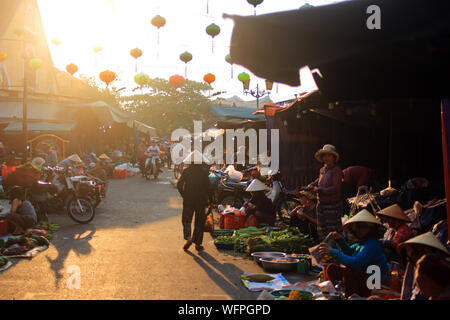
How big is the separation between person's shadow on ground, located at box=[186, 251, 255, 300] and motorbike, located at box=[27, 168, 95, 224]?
165 inches

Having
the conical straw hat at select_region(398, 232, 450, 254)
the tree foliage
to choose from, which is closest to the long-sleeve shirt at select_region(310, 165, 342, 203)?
the conical straw hat at select_region(398, 232, 450, 254)

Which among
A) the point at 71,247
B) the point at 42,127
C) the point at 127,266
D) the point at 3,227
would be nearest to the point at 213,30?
the point at 71,247

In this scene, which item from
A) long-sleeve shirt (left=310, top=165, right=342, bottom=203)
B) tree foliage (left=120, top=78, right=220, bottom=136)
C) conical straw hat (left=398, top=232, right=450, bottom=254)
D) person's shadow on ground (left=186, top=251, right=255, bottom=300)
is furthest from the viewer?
tree foliage (left=120, top=78, right=220, bottom=136)

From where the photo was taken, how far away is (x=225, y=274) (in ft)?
23.5

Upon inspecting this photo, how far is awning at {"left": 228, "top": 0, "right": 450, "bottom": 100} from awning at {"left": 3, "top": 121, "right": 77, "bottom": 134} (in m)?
24.3

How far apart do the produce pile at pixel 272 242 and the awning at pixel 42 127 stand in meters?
19.5

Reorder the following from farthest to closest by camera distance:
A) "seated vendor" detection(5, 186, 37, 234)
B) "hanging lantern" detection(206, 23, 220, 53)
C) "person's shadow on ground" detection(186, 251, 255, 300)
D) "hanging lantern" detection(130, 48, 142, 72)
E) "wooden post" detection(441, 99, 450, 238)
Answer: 1. "hanging lantern" detection(130, 48, 142, 72)
2. "hanging lantern" detection(206, 23, 220, 53)
3. "seated vendor" detection(5, 186, 37, 234)
4. "person's shadow on ground" detection(186, 251, 255, 300)
5. "wooden post" detection(441, 99, 450, 238)

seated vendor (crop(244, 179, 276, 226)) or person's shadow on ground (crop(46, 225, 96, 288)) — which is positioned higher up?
seated vendor (crop(244, 179, 276, 226))

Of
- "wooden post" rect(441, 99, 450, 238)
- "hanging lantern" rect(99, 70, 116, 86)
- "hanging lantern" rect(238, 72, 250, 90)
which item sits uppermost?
"hanging lantern" rect(99, 70, 116, 86)

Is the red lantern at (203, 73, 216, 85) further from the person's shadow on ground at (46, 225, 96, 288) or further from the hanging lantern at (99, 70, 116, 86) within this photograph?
the person's shadow on ground at (46, 225, 96, 288)

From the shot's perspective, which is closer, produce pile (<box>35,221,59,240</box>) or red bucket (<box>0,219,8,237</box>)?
red bucket (<box>0,219,8,237</box>)

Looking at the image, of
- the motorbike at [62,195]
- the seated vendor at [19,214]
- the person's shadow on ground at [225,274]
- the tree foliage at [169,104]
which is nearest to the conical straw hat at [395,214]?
the person's shadow on ground at [225,274]

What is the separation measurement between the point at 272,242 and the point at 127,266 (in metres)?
2.75

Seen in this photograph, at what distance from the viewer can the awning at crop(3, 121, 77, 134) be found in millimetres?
24922
